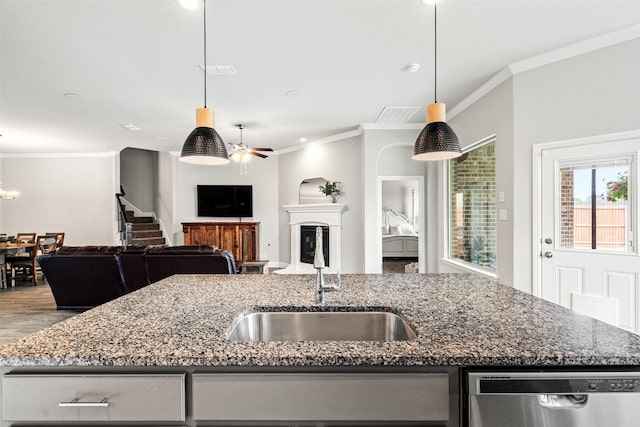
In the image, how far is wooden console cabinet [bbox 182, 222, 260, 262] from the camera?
7445 millimetres

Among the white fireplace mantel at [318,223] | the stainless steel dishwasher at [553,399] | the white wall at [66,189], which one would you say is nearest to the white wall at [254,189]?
the white fireplace mantel at [318,223]

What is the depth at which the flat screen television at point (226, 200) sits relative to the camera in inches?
304

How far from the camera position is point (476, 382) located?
35.1 inches

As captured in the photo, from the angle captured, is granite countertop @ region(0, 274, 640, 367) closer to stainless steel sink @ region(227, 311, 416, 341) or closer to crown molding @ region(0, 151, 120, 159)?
stainless steel sink @ region(227, 311, 416, 341)

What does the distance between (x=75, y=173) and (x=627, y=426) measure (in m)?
9.46

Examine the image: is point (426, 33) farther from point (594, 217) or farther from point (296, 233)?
point (296, 233)

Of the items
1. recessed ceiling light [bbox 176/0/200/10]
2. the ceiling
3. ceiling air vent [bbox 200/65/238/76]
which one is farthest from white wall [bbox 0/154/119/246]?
recessed ceiling light [bbox 176/0/200/10]

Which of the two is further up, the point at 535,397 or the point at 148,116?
the point at 148,116

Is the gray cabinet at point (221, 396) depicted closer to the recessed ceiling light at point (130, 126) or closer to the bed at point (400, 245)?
the recessed ceiling light at point (130, 126)

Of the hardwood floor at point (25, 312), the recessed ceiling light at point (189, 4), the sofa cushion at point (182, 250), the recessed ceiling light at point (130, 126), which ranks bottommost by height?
the hardwood floor at point (25, 312)

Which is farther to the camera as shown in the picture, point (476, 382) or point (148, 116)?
point (148, 116)

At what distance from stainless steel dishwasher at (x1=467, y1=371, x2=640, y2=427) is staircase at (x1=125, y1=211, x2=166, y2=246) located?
313 inches

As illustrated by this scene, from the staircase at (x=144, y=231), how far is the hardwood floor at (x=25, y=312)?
2092 millimetres

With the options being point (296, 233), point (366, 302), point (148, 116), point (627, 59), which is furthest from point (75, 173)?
point (627, 59)
